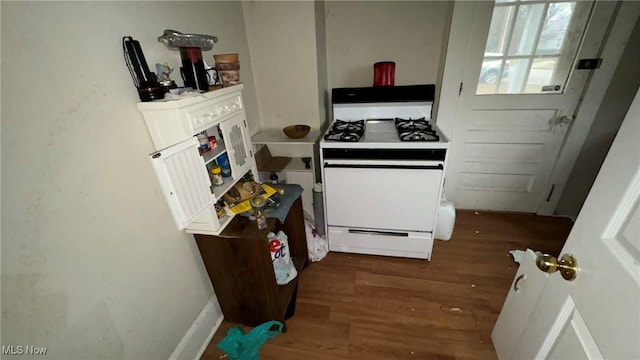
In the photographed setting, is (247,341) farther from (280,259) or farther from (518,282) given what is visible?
(518,282)

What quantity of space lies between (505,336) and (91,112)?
74.3 inches

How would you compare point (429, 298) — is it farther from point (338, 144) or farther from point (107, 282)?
point (107, 282)

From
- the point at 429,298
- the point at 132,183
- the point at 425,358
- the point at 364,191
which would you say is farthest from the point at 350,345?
the point at 132,183

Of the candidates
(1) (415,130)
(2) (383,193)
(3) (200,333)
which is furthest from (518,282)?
(3) (200,333)

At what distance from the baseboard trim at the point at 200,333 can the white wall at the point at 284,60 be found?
4.53 feet

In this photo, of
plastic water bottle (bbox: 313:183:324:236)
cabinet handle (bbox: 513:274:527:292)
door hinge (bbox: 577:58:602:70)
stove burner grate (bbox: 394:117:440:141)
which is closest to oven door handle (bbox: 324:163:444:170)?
stove burner grate (bbox: 394:117:440:141)

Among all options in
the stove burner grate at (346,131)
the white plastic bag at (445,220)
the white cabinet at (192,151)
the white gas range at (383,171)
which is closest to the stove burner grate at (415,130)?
the white gas range at (383,171)

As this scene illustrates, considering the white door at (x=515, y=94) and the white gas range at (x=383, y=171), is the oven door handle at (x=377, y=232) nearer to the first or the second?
the white gas range at (x=383, y=171)

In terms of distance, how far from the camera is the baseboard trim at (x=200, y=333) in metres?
1.23

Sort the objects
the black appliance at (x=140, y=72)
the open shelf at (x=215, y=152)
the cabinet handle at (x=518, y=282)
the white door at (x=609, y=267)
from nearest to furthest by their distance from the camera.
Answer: the white door at (x=609, y=267), the black appliance at (x=140, y=72), the cabinet handle at (x=518, y=282), the open shelf at (x=215, y=152)

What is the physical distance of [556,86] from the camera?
1804mm

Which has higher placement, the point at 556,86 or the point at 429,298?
the point at 556,86

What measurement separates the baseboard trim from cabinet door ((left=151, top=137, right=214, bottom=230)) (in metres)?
0.66

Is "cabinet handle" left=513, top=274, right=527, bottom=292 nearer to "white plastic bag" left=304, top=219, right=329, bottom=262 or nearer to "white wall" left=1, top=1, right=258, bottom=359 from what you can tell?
"white plastic bag" left=304, top=219, right=329, bottom=262
